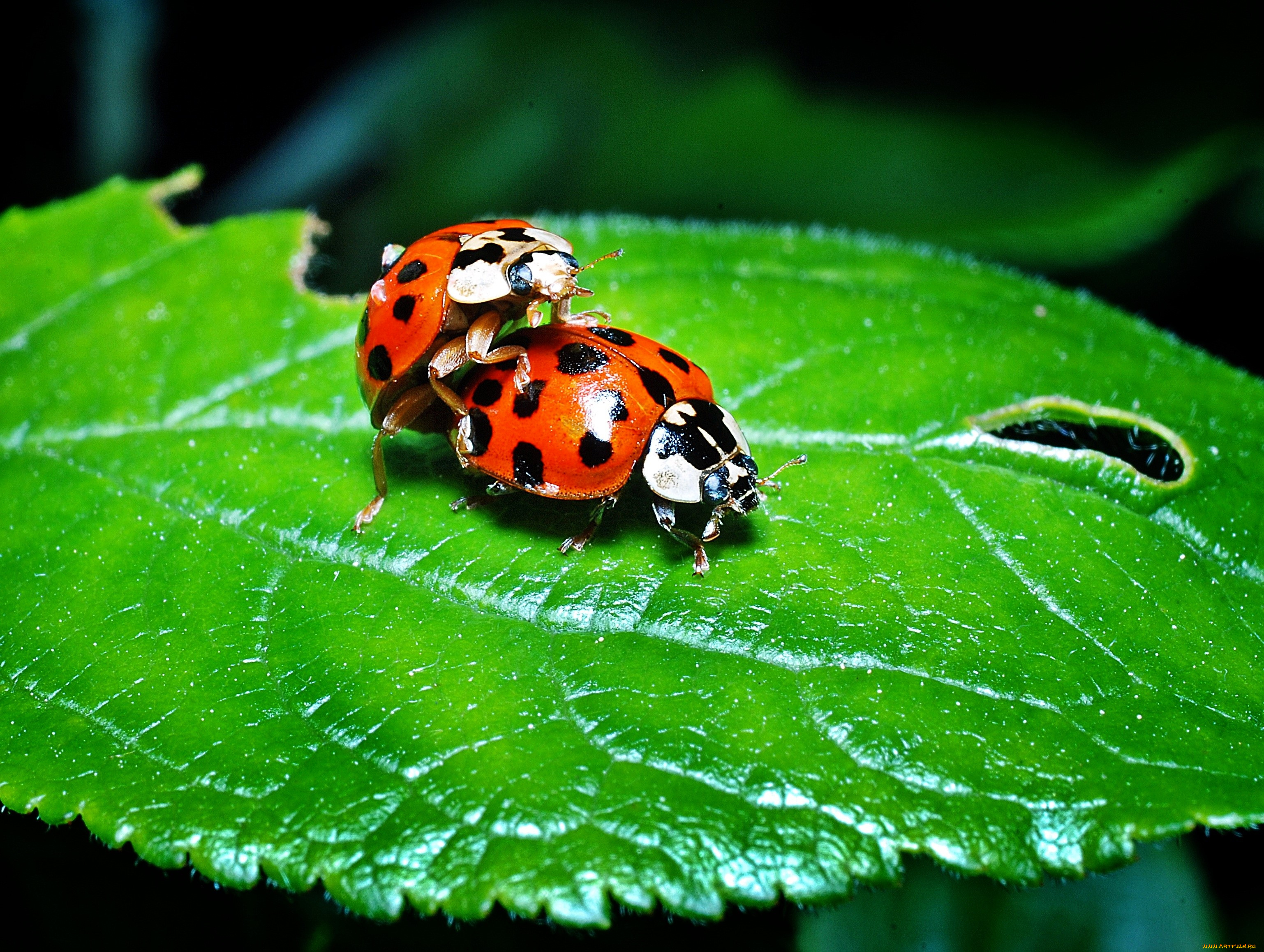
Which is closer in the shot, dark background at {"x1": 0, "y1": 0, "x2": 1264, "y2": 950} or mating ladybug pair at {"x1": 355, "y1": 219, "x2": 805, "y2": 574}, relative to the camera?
mating ladybug pair at {"x1": 355, "y1": 219, "x2": 805, "y2": 574}

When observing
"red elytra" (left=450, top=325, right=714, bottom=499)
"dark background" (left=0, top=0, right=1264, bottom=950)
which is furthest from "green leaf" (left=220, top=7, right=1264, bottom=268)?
"red elytra" (left=450, top=325, right=714, bottom=499)

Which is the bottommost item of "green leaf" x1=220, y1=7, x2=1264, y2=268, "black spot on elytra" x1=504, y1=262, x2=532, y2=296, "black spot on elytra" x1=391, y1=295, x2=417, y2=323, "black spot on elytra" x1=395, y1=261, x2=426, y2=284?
"black spot on elytra" x1=391, y1=295, x2=417, y2=323

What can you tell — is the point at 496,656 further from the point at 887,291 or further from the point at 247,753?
the point at 887,291

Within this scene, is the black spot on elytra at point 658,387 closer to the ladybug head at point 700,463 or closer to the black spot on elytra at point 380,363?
the ladybug head at point 700,463

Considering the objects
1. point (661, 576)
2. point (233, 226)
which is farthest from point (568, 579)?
point (233, 226)

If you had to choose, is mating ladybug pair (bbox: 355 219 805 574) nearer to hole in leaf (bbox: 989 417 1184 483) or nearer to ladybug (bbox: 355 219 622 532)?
ladybug (bbox: 355 219 622 532)

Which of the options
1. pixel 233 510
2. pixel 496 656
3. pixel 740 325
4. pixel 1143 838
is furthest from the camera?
pixel 740 325

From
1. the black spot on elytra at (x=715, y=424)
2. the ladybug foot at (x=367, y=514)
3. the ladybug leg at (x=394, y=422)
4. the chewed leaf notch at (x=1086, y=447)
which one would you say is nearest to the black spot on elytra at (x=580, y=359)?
the black spot on elytra at (x=715, y=424)

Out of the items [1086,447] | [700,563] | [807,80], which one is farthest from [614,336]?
[807,80]
